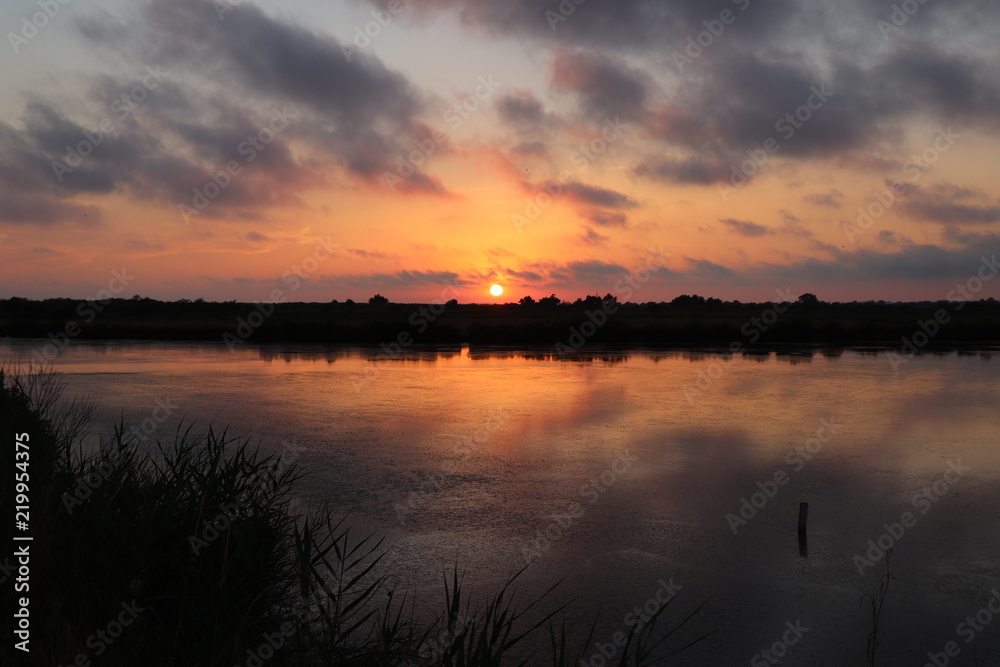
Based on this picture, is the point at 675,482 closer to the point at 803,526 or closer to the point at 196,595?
the point at 803,526

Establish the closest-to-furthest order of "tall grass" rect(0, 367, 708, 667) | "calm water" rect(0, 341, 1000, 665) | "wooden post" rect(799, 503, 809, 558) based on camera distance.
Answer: "tall grass" rect(0, 367, 708, 667) → "calm water" rect(0, 341, 1000, 665) → "wooden post" rect(799, 503, 809, 558)

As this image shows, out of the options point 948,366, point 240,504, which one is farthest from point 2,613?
point 948,366

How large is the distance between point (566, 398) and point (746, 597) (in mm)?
9270

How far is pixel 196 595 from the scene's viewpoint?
3729 millimetres

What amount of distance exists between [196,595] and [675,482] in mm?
5443

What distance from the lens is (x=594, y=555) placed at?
5797mm

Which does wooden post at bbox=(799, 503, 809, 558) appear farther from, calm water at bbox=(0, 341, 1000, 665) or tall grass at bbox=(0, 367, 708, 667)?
tall grass at bbox=(0, 367, 708, 667)

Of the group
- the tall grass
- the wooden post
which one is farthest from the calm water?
the tall grass

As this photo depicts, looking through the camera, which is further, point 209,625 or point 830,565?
point 830,565

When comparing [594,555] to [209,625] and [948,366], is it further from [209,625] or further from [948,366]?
[948,366]

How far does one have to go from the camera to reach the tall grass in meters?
3.21

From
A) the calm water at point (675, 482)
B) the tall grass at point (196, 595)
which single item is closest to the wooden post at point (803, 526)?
the calm water at point (675, 482)

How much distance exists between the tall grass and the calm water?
91cm

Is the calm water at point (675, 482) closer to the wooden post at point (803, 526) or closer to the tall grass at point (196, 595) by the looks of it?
the wooden post at point (803, 526)
